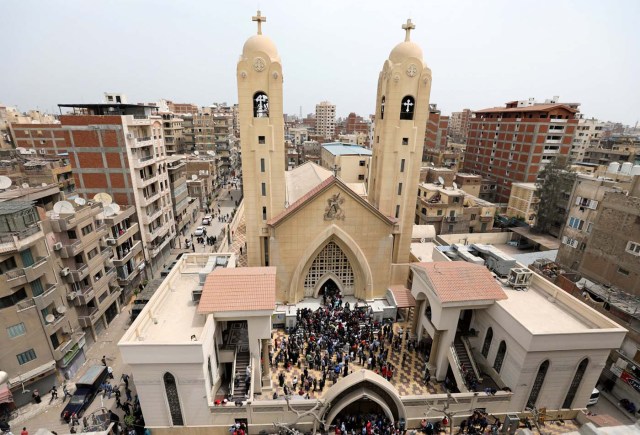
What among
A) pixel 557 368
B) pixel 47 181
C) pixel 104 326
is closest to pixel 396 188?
pixel 557 368

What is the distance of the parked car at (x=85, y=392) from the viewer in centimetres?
1953

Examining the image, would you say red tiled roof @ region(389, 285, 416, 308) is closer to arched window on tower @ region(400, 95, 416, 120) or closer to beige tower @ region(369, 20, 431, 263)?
beige tower @ region(369, 20, 431, 263)

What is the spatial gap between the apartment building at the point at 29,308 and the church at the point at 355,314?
8598mm

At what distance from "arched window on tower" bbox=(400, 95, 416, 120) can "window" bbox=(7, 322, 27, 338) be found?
30706 millimetres

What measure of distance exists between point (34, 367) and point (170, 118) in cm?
5945

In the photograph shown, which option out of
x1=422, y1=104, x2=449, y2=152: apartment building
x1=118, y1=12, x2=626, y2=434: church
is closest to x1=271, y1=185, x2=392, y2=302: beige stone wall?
x1=118, y1=12, x2=626, y2=434: church

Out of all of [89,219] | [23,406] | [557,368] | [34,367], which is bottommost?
[23,406]

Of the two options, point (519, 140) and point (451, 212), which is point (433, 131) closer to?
point (519, 140)

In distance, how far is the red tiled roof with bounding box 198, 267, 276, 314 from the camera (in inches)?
678

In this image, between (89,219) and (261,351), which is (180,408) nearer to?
(261,351)

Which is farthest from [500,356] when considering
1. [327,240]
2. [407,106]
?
[407,106]

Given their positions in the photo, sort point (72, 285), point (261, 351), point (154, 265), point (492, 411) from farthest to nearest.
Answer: point (154, 265) < point (72, 285) < point (261, 351) < point (492, 411)

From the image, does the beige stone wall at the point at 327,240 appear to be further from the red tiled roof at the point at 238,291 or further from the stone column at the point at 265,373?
the stone column at the point at 265,373

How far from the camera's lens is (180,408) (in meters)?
16.4
